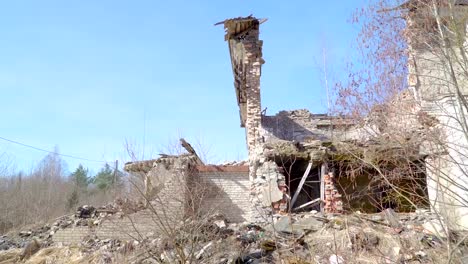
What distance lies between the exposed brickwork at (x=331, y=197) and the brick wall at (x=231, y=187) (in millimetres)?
2506

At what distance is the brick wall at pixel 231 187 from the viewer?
1227 cm

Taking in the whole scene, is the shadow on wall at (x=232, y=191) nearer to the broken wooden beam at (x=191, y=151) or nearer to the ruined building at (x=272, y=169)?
the ruined building at (x=272, y=169)

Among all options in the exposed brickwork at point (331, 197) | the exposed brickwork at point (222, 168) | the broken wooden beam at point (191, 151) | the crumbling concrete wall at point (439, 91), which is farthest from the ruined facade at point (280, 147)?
the crumbling concrete wall at point (439, 91)

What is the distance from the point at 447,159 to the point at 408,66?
1265 mm

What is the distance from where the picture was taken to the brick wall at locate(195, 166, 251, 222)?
12266 mm

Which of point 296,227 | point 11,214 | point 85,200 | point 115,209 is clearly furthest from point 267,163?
point 85,200

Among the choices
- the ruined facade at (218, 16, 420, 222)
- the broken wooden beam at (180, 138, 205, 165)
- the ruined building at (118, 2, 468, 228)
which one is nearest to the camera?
the ruined building at (118, 2, 468, 228)

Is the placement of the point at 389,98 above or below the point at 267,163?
above

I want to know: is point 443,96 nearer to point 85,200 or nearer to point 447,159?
point 447,159

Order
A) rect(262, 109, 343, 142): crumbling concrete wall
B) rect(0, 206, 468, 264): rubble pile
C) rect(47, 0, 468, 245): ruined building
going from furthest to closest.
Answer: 1. rect(262, 109, 343, 142): crumbling concrete wall
2. rect(0, 206, 468, 264): rubble pile
3. rect(47, 0, 468, 245): ruined building

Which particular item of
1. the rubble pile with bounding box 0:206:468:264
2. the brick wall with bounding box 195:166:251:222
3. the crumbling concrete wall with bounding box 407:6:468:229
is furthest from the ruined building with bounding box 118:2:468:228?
the crumbling concrete wall with bounding box 407:6:468:229

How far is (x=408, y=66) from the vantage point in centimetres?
484

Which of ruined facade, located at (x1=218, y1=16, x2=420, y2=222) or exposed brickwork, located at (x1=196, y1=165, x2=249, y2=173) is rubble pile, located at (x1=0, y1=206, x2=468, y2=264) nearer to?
ruined facade, located at (x1=218, y1=16, x2=420, y2=222)

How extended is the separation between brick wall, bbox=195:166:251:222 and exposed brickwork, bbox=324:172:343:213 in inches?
98.7
